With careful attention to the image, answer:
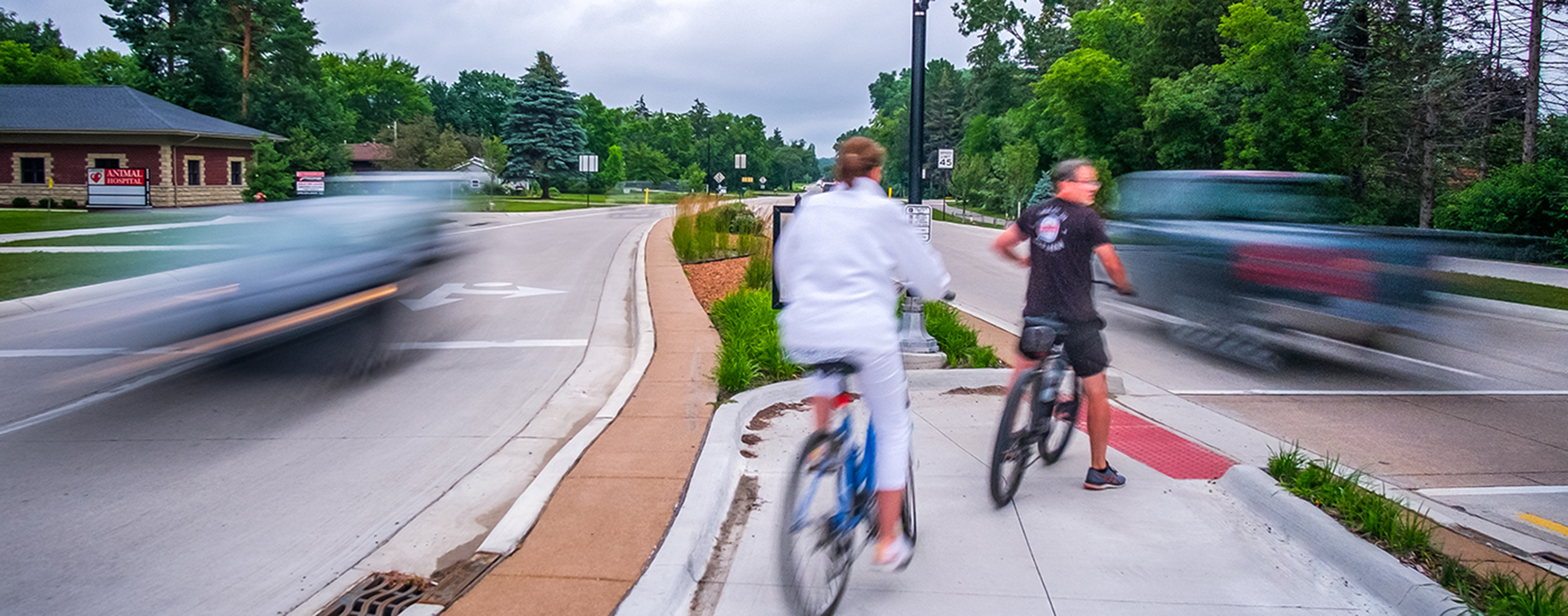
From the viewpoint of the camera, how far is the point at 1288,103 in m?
33.7

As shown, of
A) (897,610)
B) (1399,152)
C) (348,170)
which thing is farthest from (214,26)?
(897,610)

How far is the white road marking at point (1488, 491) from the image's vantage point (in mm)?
5172

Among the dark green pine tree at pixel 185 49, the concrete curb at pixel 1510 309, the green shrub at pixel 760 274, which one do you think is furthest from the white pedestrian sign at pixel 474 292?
the dark green pine tree at pixel 185 49

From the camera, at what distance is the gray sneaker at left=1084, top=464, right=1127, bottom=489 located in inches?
194

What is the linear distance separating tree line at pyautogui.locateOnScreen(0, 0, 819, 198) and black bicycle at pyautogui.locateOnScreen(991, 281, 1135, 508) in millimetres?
43370

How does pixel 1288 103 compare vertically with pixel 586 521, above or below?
above

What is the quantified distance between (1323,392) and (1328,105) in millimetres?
32021

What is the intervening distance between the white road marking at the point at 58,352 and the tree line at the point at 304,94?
36.0m

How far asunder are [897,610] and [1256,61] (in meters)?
36.1

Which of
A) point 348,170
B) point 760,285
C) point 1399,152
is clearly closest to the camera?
point 760,285

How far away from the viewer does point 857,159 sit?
354 cm

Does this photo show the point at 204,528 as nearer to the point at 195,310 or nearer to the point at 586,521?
the point at 586,521

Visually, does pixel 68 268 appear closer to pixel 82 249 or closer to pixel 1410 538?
pixel 82 249

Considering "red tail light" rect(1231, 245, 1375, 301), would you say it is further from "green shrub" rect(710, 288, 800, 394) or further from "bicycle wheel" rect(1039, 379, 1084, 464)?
"green shrub" rect(710, 288, 800, 394)
